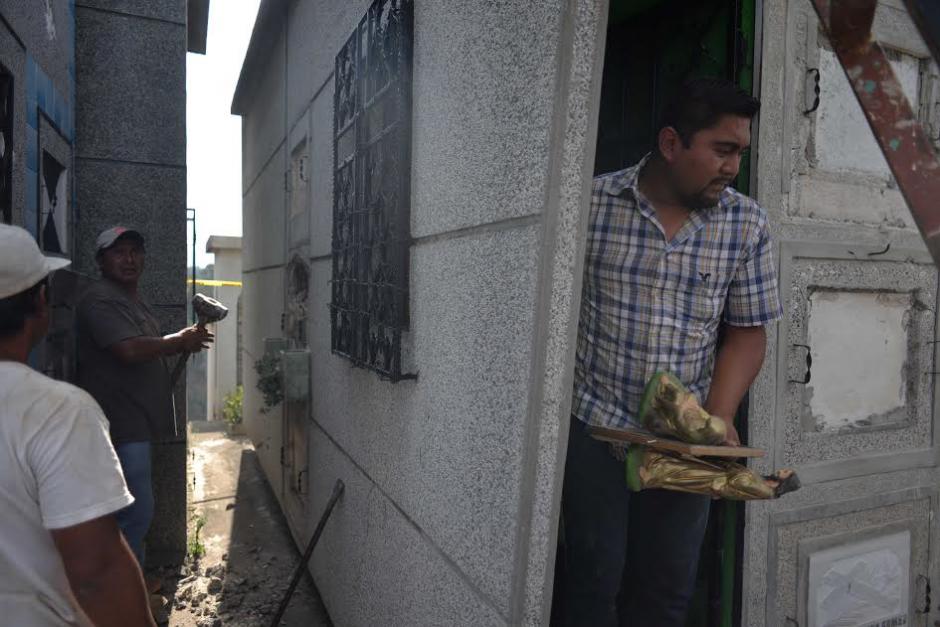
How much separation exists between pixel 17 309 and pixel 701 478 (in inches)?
68.6

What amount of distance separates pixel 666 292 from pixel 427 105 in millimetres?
1173

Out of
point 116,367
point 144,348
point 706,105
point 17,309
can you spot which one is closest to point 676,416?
point 706,105

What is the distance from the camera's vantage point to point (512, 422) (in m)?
1.86

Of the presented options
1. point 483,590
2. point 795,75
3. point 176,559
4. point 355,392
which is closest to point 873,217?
point 795,75

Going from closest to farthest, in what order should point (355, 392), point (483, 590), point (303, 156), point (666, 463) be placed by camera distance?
1. point (666, 463)
2. point (483, 590)
3. point (355, 392)
4. point (303, 156)

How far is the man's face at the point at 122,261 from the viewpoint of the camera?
3674 millimetres

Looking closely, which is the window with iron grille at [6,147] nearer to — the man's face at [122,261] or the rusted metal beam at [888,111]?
the man's face at [122,261]

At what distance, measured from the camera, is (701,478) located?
1.77 meters

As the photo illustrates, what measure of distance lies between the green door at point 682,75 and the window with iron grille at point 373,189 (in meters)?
1.10

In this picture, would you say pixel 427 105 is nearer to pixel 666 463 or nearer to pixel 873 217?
pixel 666 463

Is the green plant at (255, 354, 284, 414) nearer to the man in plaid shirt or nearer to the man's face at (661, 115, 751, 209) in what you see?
the man in plaid shirt

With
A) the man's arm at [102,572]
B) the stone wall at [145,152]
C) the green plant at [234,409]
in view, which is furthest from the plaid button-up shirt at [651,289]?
the green plant at [234,409]

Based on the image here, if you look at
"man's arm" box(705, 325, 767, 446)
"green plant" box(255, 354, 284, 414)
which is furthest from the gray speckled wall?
"green plant" box(255, 354, 284, 414)

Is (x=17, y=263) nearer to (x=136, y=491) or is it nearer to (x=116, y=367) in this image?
(x=116, y=367)
